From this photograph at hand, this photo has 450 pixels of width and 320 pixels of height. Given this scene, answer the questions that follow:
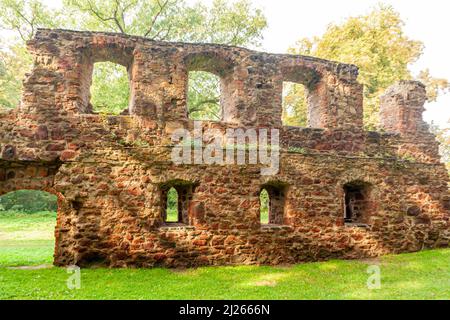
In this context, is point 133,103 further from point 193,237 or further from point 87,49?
point 193,237

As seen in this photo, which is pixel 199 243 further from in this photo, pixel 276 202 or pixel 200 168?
pixel 276 202

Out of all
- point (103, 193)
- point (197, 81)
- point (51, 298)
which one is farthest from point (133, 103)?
point (197, 81)

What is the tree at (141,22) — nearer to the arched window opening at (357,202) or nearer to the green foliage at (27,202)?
the green foliage at (27,202)

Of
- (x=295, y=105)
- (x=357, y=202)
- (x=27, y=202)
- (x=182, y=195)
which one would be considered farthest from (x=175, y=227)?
(x=27, y=202)

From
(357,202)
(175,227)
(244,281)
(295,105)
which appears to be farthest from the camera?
(295,105)

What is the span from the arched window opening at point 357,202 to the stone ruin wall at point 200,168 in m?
0.11

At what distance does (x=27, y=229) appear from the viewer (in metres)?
17.2

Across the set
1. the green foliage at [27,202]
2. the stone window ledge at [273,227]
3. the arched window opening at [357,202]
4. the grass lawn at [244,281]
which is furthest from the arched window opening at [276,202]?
the green foliage at [27,202]

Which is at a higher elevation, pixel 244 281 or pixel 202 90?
pixel 202 90

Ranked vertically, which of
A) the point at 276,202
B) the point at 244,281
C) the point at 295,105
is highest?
the point at 295,105

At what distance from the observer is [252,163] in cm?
906

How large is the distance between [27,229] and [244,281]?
1418 cm
